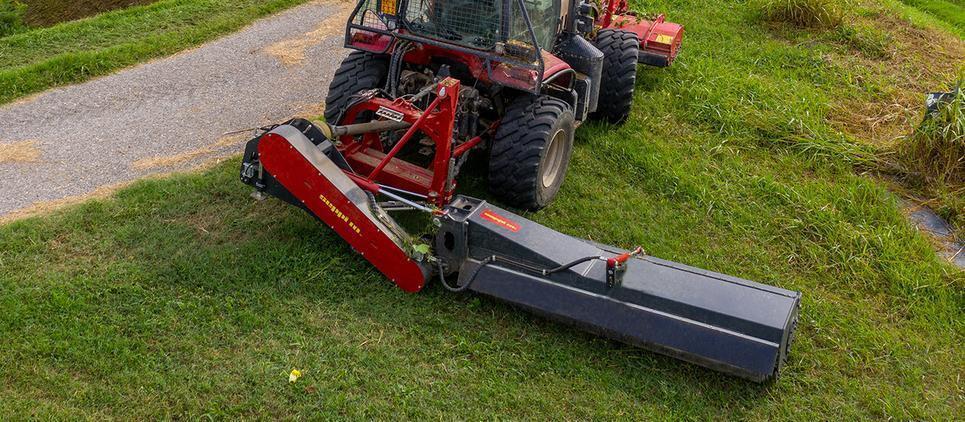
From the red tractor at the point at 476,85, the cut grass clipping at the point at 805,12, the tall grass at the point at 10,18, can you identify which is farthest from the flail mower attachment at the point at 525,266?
the tall grass at the point at 10,18

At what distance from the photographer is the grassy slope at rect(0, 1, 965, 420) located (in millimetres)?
4375

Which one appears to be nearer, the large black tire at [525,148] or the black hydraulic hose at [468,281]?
the black hydraulic hose at [468,281]

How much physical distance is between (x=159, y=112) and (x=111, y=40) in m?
2.37

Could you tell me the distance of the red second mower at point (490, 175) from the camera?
452cm

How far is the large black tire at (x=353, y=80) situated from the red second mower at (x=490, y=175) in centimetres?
1

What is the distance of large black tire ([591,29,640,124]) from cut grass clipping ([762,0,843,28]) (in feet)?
12.8

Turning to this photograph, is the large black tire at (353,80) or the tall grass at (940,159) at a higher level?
the large black tire at (353,80)

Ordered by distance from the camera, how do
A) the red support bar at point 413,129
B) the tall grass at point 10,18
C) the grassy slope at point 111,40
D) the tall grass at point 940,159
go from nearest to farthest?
the red support bar at point 413,129 → the tall grass at point 940,159 → the grassy slope at point 111,40 → the tall grass at point 10,18

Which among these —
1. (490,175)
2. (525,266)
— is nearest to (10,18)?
(490,175)

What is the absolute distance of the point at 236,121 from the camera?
767 cm

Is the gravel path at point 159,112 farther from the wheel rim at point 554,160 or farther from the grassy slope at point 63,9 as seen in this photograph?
the grassy slope at point 63,9

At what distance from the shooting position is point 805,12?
34.5 ft

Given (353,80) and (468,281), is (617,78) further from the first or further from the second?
(468,281)

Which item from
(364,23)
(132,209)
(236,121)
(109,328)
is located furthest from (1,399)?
(236,121)
